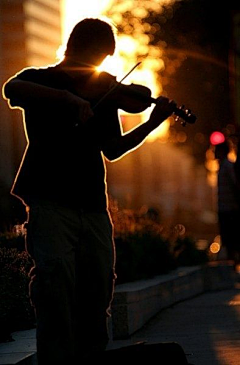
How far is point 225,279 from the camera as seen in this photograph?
637 inches

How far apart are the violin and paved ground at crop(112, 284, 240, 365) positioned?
78.7 inches

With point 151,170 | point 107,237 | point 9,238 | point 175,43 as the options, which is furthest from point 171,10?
point 151,170

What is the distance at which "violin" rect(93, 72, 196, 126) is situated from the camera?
6.43 meters

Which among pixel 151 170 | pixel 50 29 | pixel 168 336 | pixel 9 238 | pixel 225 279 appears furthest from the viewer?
pixel 151 170

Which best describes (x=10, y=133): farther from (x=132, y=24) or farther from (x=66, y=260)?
(x=66, y=260)

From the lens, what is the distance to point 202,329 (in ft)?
33.3

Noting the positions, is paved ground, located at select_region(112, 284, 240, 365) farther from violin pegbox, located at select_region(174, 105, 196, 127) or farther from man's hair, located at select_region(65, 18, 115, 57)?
man's hair, located at select_region(65, 18, 115, 57)

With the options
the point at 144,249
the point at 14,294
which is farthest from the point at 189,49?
the point at 14,294

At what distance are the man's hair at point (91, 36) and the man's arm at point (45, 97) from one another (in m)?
0.32

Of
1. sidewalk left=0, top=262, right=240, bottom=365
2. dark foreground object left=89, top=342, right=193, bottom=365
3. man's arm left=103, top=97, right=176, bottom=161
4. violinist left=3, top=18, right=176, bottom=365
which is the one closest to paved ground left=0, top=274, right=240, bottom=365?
sidewalk left=0, top=262, right=240, bottom=365

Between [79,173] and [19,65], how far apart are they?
205 feet

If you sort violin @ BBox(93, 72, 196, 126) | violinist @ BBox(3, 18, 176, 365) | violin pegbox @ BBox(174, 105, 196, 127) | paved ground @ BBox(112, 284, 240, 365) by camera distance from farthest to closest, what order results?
paved ground @ BBox(112, 284, 240, 365) < violin @ BBox(93, 72, 196, 126) < violin pegbox @ BBox(174, 105, 196, 127) < violinist @ BBox(3, 18, 176, 365)

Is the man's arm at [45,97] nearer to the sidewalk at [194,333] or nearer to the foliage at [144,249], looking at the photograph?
the sidewalk at [194,333]

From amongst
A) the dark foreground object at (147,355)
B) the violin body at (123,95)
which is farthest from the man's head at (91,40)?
the dark foreground object at (147,355)
